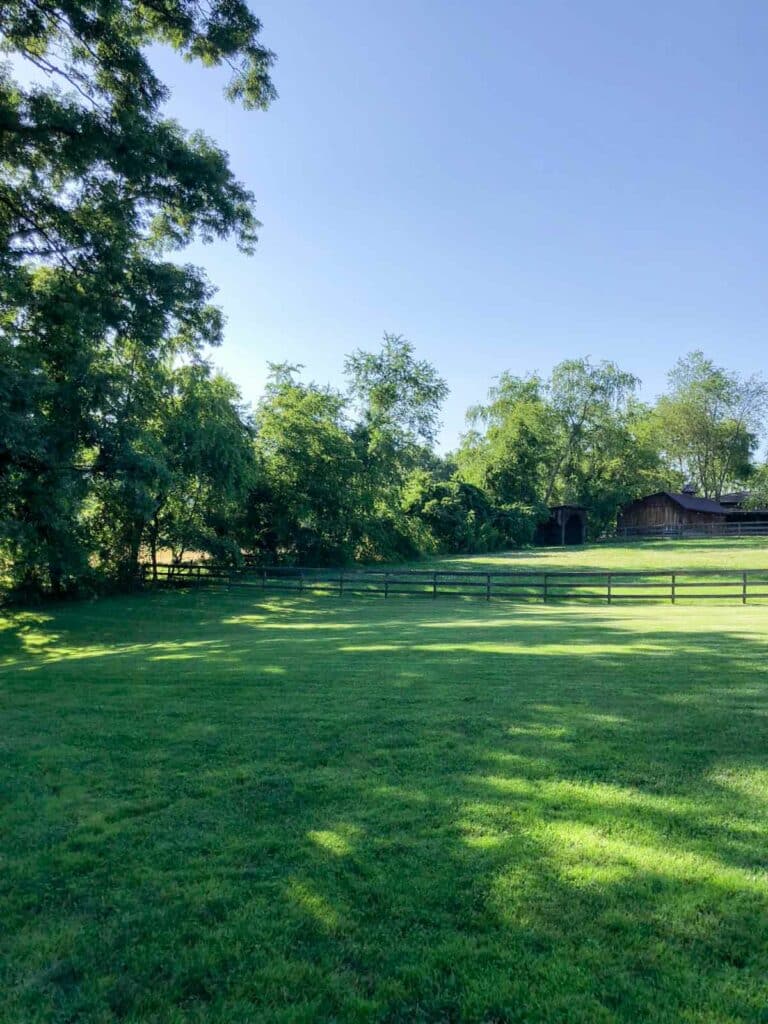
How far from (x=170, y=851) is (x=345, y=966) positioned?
139cm

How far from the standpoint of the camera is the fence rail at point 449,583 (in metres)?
20.6

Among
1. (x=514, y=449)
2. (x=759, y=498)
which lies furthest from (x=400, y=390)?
(x=759, y=498)

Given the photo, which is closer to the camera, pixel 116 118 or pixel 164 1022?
pixel 164 1022

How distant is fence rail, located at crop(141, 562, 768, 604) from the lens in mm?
20641

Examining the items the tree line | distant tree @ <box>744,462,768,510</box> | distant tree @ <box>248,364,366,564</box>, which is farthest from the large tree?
distant tree @ <box>744,462,768,510</box>

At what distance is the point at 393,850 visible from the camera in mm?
3305

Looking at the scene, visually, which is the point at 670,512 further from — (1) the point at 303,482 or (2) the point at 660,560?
(1) the point at 303,482

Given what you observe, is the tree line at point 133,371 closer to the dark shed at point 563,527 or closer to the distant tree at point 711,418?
the dark shed at point 563,527

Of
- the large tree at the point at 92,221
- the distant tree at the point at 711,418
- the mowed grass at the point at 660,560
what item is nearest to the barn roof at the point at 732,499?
the distant tree at the point at 711,418

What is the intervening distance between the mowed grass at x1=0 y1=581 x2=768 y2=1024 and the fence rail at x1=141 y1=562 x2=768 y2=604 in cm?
1394

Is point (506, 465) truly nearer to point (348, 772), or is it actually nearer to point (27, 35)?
point (27, 35)

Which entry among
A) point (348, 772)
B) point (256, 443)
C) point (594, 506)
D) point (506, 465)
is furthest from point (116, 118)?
point (594, 506)

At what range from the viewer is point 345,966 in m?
2.50

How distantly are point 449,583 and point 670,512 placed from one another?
44241 millimetres
